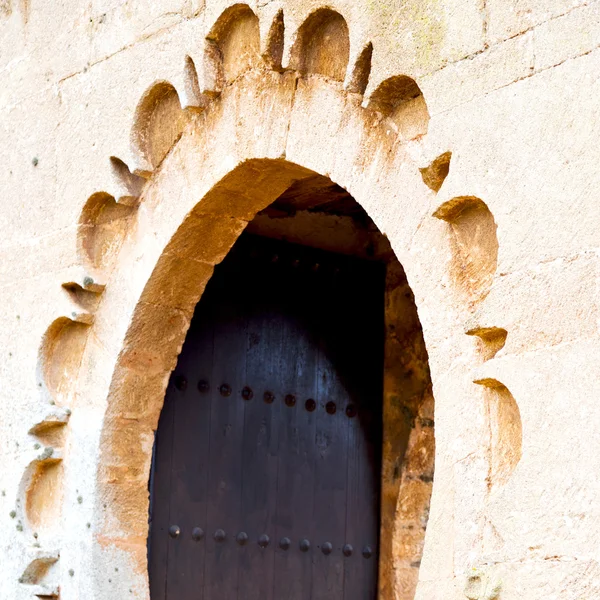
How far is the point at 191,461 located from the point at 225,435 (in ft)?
0.55

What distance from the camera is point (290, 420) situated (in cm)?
468

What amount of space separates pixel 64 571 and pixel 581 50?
238 cm

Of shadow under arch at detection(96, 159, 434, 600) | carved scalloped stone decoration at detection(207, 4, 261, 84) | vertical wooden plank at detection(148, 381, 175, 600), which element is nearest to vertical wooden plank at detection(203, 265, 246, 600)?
vertical wooden plank at detection(148, 381, 175, 600)

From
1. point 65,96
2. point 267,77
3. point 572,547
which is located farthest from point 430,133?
point 65,96

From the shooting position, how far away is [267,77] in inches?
139

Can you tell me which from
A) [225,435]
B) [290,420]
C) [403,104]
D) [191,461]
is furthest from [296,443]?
[403,104]

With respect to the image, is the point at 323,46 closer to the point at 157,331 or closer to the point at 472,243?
the point at 472,243

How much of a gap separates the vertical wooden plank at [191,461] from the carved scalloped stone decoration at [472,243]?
177 cm

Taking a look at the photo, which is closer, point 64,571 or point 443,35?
point 443,35

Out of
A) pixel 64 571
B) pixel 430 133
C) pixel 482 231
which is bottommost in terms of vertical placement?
pixel 64 571

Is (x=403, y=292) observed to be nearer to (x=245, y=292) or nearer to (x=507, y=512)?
(x=245, y=292)

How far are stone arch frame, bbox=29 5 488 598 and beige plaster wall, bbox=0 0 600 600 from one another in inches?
0.4

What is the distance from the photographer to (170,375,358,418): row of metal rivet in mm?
4406

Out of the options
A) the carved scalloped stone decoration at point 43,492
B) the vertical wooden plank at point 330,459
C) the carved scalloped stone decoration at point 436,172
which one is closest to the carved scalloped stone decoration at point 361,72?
the carved scalloped stone decoration at point 436,172
